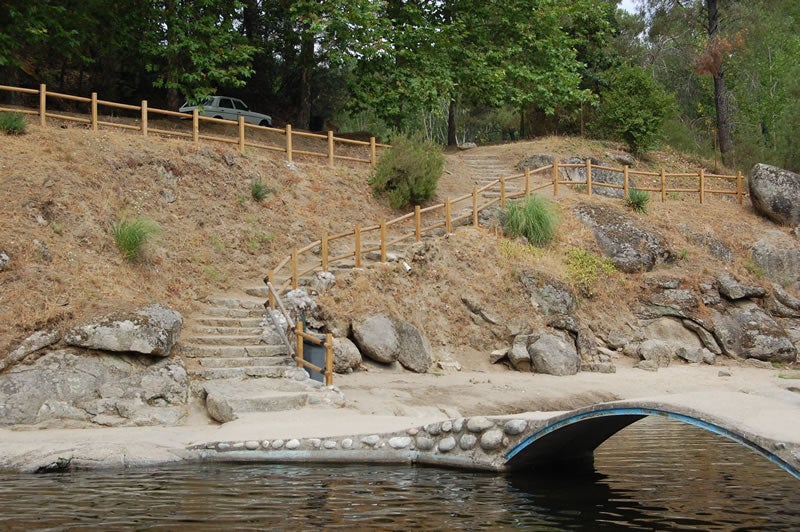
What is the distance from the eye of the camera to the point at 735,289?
73.7 ft

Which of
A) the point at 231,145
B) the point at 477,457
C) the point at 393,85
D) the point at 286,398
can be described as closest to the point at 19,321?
the point at 286,398

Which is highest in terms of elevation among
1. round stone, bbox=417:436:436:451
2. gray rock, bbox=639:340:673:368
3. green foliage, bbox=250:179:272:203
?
green foliage, bbox=250:179:272:203

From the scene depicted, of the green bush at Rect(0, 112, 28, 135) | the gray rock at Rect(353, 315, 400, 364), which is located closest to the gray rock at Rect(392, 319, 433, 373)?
the gray rock at Rect(353, 315, 400, 364)

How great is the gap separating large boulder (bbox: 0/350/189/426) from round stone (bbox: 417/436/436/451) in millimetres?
4288

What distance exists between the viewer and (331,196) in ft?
76.6

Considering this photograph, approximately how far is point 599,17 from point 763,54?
1289 cm

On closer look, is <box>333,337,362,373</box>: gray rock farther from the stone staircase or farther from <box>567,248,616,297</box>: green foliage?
the stone staircase

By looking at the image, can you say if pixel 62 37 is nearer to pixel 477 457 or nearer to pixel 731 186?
pixel 477 457

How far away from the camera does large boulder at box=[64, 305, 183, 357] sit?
13.0 meters

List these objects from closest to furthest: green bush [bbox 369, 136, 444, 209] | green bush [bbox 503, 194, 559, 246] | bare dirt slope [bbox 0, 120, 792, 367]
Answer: bare dirt slope [bbox 0, 120, 792, 367] < green bush [bbox 503, 194, 559, 246] < green bush [bbox 369, 136, 444, 209]

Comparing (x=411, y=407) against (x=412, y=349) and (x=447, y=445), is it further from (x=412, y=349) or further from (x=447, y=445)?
(x=447, y=445)

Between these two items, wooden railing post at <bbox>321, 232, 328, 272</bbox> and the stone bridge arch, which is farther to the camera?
wooden railing post at <bbox>321, 232, 328, 272</bbox>

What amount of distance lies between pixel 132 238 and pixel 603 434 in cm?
1067

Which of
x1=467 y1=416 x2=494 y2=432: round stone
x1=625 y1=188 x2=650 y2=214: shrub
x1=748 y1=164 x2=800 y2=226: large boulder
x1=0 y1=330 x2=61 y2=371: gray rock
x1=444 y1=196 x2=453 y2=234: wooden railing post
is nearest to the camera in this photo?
x1=467 y1=416 x2=494 y2=432: round stone
